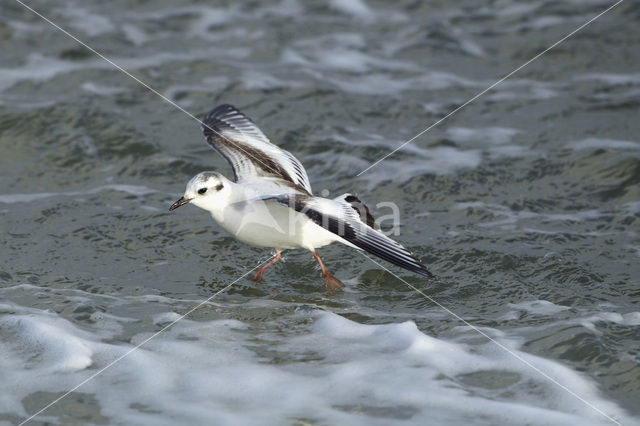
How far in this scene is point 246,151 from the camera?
7535 mm

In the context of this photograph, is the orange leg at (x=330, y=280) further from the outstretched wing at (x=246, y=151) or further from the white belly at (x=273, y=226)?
the outstretched wing at (x=246, y=151)

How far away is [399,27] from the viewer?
12031mm

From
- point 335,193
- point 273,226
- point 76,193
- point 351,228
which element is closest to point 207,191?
point 273,226

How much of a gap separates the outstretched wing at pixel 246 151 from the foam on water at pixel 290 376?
1.89 m

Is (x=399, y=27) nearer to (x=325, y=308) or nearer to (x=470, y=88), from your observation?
(x=470, y=88)

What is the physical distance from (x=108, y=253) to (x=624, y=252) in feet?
13.8

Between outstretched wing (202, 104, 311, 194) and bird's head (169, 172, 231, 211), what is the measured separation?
0.55 m

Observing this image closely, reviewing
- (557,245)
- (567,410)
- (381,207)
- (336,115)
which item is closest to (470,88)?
(336,115)

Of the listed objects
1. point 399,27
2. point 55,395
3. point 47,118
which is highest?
point 399,27

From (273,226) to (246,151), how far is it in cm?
129

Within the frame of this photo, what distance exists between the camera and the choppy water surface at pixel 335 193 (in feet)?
15.9

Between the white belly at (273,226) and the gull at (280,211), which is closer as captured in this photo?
the gull at (280,211)

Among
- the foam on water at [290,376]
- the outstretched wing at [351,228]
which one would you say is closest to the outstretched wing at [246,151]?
the outstretched wing at [351,228]

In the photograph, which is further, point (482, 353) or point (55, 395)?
point (482, 353)
